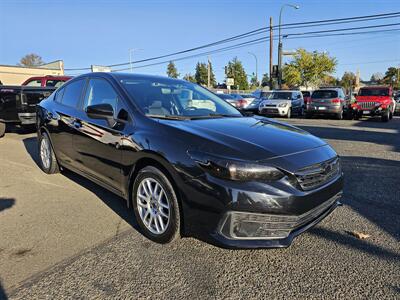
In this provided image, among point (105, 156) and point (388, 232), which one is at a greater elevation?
point (105, 156)

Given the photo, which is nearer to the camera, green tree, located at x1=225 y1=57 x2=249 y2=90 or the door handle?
the door handle

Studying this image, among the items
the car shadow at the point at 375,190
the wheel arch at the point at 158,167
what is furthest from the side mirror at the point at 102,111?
the car shadow at the point at 375,190

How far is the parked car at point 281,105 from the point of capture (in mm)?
18438

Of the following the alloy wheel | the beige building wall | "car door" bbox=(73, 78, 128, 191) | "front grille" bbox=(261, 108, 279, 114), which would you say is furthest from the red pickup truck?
the beige building wall

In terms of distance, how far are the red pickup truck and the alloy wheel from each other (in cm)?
1615

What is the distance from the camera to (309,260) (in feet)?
9.75

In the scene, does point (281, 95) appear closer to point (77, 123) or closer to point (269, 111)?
point (269, 111)

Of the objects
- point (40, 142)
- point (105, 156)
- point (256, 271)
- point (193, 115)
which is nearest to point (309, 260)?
point (256, 271)

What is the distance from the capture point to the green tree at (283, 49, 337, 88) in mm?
51688

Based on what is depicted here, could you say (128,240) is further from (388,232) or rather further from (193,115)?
(388,232)

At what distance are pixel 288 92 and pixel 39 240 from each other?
60.7 ft

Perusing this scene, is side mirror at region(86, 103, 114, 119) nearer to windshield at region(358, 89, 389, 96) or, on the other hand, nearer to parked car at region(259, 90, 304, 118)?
parked car at region(259, 90, 304, 118)

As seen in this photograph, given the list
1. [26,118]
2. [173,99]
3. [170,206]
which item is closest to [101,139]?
[173,99]

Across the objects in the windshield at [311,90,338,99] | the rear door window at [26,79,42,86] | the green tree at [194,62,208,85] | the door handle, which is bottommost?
the door handle
